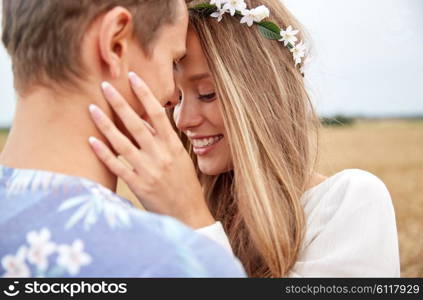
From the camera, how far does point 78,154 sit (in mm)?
1641

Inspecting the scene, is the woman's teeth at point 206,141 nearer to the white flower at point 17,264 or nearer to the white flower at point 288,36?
the white flower at point 288,36

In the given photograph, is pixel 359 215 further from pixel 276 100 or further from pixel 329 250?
pixel 276 100

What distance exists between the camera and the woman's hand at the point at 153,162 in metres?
1.85

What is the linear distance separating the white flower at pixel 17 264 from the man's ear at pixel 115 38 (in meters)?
0.61

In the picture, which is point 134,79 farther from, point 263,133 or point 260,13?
point 260,13

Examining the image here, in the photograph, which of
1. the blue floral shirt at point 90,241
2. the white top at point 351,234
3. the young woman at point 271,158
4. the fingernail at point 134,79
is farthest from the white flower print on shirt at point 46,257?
the white top at point 351,234

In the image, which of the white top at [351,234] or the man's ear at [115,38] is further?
the white top at [351,234]

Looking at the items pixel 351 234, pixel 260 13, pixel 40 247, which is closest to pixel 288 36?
pixel 260 13

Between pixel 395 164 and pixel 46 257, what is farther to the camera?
pixel 395 164

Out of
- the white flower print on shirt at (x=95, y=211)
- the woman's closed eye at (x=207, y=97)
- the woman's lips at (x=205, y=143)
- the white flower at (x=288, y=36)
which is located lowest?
the woman's lips at (x=205, y=143)

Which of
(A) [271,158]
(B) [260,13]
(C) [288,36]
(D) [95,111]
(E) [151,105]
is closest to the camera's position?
(D) [95,111]

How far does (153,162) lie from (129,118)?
26 centimetres

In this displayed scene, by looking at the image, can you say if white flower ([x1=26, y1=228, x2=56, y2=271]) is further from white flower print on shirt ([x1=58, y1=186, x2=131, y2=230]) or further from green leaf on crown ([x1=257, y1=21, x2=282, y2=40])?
green leaf on crown ([x1=257, y1=21, x2=282, y2=40])

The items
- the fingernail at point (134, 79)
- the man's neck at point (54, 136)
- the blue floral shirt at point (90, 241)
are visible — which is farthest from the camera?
the fingernail at point (134, 79)
